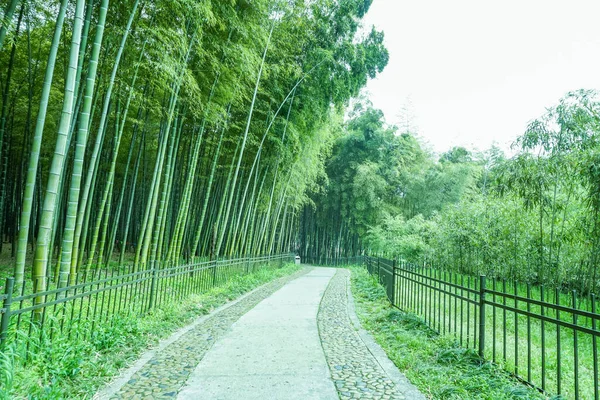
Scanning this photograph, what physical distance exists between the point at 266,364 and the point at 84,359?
Answer: 132 centimetres

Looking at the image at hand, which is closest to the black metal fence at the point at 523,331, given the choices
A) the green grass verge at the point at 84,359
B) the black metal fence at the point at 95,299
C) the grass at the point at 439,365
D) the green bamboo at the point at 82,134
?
the grass at the point at 439,365

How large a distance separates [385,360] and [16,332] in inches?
107

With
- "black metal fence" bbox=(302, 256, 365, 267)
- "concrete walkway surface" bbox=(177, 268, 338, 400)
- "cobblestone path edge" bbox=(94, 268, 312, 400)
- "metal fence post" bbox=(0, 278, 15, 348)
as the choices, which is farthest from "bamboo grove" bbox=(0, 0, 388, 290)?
"black metal fence" bbox=(302, 256, 365, 267)

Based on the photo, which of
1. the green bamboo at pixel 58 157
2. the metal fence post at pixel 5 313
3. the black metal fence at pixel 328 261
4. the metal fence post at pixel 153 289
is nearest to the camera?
the metal fence post at pixel 5 313

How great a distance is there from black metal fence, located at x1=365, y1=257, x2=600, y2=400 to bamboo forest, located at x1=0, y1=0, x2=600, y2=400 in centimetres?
3

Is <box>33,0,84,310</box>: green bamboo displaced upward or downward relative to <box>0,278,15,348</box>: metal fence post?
upward

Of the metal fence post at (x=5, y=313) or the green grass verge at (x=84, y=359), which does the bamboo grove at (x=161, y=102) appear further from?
the green grass verge at (x=84, y=359)

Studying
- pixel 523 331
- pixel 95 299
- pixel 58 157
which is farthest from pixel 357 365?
pixel 523 331

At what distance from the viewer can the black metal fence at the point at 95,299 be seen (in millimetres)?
2387

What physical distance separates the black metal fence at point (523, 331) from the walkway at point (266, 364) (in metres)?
0.81

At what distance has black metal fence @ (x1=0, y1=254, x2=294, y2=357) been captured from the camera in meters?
2.39

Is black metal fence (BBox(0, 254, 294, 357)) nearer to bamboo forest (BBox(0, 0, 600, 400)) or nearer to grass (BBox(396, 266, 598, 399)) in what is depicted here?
bamboo forest (BBox(0, 0, 600, 400))

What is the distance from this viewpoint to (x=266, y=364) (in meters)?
Answer: 2.99

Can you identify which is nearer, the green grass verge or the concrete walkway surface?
the green grass verge
